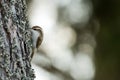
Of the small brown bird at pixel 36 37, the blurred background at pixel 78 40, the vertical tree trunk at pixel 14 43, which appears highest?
the vertical tree trunk at pixel 14 43

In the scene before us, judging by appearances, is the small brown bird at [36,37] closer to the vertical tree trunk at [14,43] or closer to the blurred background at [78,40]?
the vertical tree trunk at [14,43]

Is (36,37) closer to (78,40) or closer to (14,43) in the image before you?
(14,43)

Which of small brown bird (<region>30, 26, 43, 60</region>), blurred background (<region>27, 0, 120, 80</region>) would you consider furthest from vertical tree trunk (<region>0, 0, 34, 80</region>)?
blurred background (<region>27, 0, 120, 80</region>)

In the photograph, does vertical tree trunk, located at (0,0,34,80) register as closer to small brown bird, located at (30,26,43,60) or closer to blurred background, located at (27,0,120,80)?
small brown bird, located at (30,26,43,60)

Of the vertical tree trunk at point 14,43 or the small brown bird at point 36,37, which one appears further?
the small brown bird at point 36,37

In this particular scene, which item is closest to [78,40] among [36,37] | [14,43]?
[36,37]

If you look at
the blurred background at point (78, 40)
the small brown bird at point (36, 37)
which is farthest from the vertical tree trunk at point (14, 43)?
the blurred background at point (78, 40)

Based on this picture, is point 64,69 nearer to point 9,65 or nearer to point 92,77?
point 92,77
